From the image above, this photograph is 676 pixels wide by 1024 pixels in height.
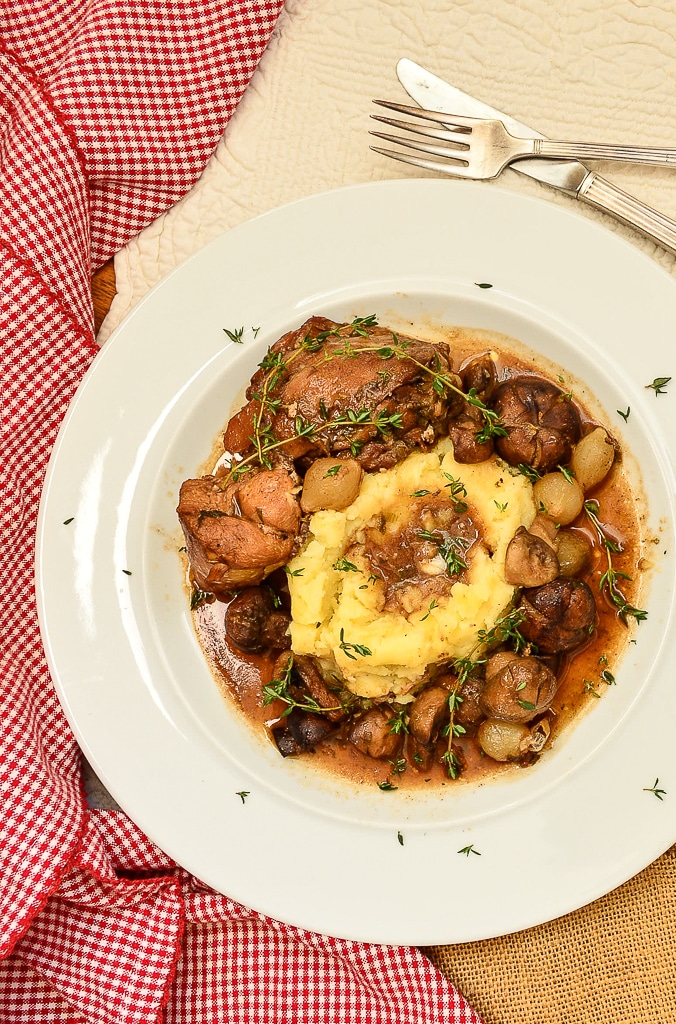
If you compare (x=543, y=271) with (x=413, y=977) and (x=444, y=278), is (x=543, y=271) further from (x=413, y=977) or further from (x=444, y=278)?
(x=413, y=977)

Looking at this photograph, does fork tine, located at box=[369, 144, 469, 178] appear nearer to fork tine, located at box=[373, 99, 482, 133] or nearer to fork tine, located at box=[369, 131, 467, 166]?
fork tine, located at box=[369, 131, 467, 166]

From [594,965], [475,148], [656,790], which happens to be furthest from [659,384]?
[594,965]

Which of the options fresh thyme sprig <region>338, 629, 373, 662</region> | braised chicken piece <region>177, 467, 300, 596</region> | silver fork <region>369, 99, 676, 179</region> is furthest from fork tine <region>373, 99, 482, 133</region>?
fresh thyme sprig <region>338, 629, 373, 662</region>

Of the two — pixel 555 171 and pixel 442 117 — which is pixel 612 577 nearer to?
pixel 555 171

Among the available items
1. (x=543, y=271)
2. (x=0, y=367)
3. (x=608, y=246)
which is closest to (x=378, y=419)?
(x=543, y=271)

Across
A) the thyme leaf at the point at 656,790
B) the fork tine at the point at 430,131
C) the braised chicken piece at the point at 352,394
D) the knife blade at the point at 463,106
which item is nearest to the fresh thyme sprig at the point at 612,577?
the thyme leaf at the point at 656,790
